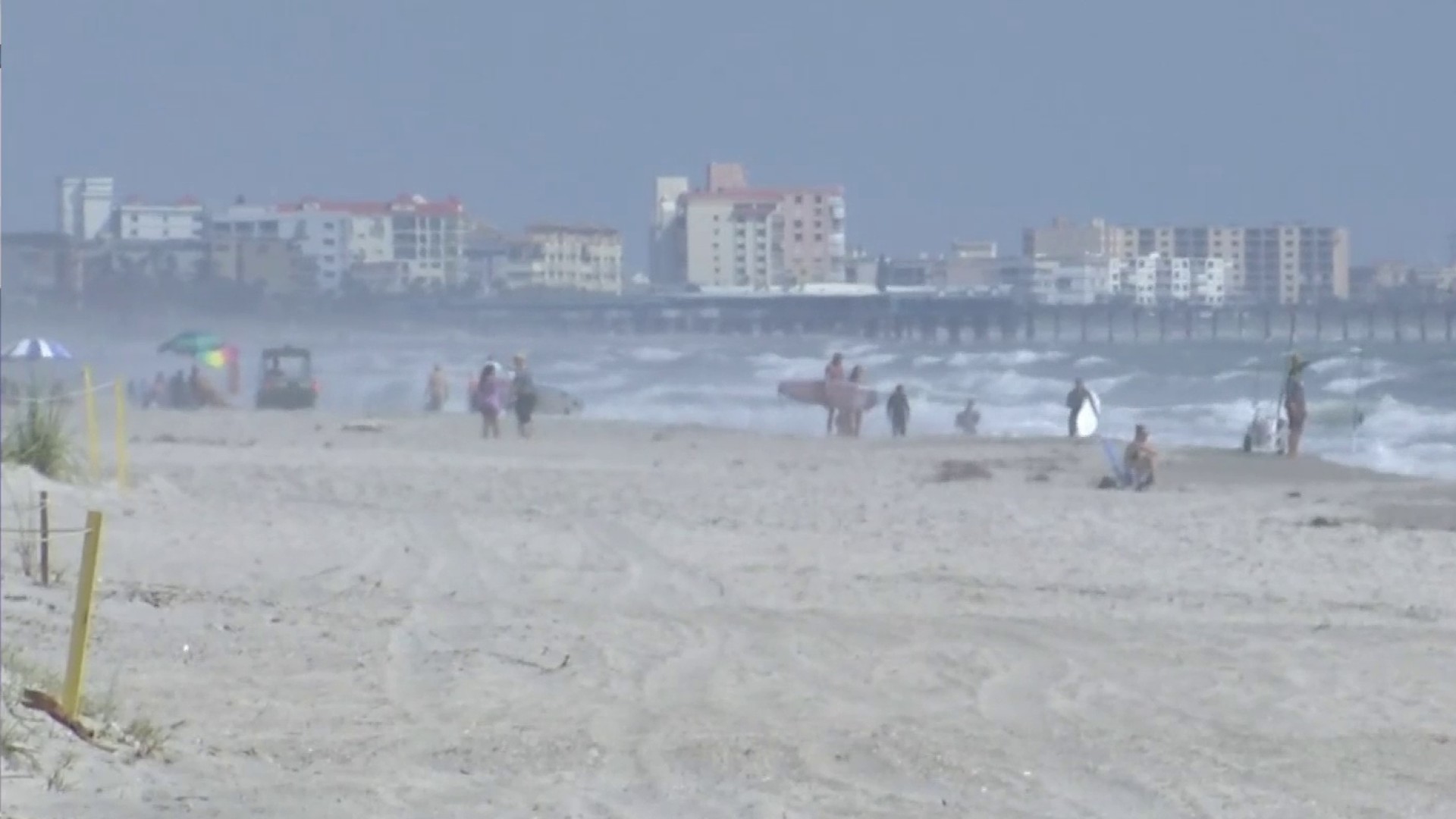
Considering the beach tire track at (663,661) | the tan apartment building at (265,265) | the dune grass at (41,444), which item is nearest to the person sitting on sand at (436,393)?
the dune grass at (41,444)

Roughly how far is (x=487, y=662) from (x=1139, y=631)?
2952 millimetres

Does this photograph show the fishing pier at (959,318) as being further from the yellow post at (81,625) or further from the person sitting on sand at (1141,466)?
the yellow post at (81,625)

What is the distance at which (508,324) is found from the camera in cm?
6581

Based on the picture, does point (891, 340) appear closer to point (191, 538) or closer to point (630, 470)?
Result: point (630, 470)

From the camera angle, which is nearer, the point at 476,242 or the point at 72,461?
the point at 72,461

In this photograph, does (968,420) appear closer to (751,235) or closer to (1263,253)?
(1263,253)

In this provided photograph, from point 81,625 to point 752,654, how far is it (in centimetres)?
331

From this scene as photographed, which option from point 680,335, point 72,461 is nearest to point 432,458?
point 72,461

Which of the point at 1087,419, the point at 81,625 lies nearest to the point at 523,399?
the point at 1087,419

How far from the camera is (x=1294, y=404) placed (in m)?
23.6

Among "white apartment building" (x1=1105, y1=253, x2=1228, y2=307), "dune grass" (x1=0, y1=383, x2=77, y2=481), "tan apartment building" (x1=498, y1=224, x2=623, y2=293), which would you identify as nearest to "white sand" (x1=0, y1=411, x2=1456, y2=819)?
"dune grass" (x1=0, y1=383, x2=77, y2=481)

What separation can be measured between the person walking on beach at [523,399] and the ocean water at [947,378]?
20.4ft

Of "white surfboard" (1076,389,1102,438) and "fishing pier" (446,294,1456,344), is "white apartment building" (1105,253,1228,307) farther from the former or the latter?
"white surfboard" (1076,389,1102,438)

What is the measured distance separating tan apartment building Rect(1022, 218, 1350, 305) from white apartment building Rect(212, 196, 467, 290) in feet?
87.5
